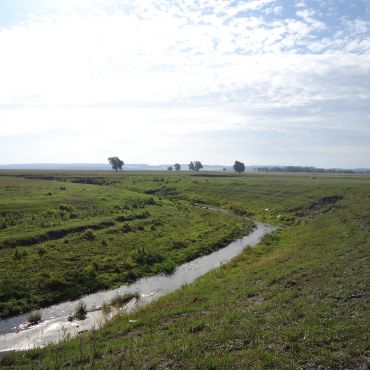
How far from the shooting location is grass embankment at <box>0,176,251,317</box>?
29906 mm

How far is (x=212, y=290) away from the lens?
27000 mm

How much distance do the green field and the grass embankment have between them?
0.18 metres

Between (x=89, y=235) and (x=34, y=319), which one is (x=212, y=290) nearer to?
(x=34, y=319)

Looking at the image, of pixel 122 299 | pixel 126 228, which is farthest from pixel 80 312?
pixel 126 228

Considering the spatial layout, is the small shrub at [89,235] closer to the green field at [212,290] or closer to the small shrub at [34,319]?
the green field at [212,290]

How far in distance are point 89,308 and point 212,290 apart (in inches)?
335

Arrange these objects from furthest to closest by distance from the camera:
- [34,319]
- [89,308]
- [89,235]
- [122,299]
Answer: [89,235] → [122,299] → [89,308] → [34,319]

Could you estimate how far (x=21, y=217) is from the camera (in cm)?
4816

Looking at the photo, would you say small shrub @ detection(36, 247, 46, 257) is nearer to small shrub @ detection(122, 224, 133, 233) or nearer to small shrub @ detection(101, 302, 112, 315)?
small shrub @ detection(101, 302, 112, 315)

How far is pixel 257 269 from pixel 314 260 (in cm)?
448

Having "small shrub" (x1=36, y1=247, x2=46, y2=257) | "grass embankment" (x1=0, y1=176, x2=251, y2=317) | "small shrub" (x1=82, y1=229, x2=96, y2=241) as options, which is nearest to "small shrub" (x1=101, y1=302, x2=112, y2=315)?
"grass embankment" (x1=0, y1=176, x2=251, y2=317)

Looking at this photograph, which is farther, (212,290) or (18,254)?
(18,254)

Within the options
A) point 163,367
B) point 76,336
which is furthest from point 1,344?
point 163,367

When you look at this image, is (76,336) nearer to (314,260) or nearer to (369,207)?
(314,260)
